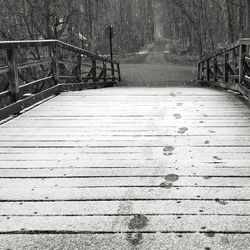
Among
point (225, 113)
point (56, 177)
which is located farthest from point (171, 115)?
point (56, 177)

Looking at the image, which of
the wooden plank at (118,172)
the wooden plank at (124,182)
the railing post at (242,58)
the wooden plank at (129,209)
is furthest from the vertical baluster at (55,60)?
the wooden plank at (129,209)

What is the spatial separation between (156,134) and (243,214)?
2215 mm

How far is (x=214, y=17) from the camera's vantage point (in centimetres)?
3816

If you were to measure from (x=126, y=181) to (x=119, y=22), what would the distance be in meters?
49.4

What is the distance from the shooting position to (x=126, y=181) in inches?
125

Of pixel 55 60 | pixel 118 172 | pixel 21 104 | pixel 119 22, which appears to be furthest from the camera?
pixel 119 22

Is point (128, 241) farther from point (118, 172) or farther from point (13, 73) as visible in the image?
point (13, 73)

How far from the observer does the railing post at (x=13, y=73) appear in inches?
231

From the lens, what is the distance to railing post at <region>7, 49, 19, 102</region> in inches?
231

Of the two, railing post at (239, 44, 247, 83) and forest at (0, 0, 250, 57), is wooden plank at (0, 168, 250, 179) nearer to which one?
railing post at (239, 44, 247, 83)

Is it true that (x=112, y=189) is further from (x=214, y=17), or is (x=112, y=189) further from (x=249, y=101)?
(x=214, y=17)

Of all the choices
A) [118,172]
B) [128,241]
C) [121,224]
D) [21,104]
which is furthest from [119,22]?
[128,241]

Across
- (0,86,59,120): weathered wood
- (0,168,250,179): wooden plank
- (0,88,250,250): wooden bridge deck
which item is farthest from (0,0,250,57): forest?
A: (0,168,250,179): wooden plank

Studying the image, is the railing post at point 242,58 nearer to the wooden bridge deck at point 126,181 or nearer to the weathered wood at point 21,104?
the wooden bridge deck at point 126,181
